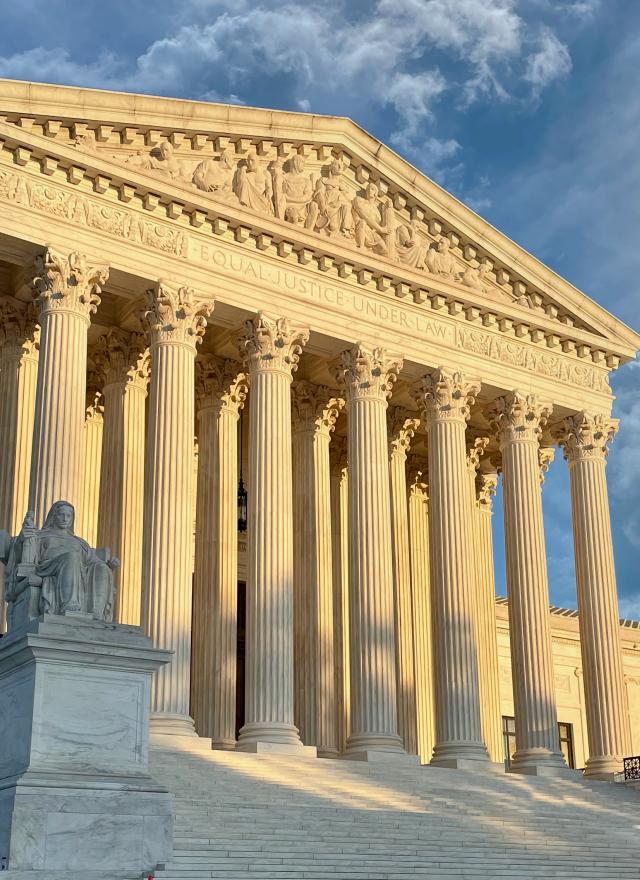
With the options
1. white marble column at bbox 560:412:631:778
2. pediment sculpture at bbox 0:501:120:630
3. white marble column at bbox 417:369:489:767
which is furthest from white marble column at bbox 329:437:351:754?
pediment sculpture at bbox 0:501:120:630

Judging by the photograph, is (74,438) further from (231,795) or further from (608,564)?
(608,564)

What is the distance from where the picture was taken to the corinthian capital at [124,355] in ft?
116

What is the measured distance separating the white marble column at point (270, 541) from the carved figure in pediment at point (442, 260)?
5948 mm

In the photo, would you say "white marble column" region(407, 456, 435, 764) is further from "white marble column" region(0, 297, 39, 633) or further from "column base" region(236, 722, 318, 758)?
"white marble column" region(0, 297, 39, 633)

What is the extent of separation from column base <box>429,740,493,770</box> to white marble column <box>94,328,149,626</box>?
903 cm

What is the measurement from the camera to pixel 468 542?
36188 mm

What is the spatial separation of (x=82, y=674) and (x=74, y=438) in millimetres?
11107

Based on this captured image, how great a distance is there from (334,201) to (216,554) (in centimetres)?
1084

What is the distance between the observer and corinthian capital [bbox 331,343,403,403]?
35.6m

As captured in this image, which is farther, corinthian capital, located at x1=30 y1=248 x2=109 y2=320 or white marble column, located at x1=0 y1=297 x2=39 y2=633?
white marble column, located at x1=0 y1=297 x2=39 y2=633

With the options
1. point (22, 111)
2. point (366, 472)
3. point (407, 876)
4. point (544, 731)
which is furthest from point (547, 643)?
point (22, 111)

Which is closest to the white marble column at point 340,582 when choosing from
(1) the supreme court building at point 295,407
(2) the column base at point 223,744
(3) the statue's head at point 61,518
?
(1) the supreme court building at point 295,407

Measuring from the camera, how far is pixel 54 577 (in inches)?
776

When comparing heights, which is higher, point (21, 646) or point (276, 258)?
point (276, 258)
